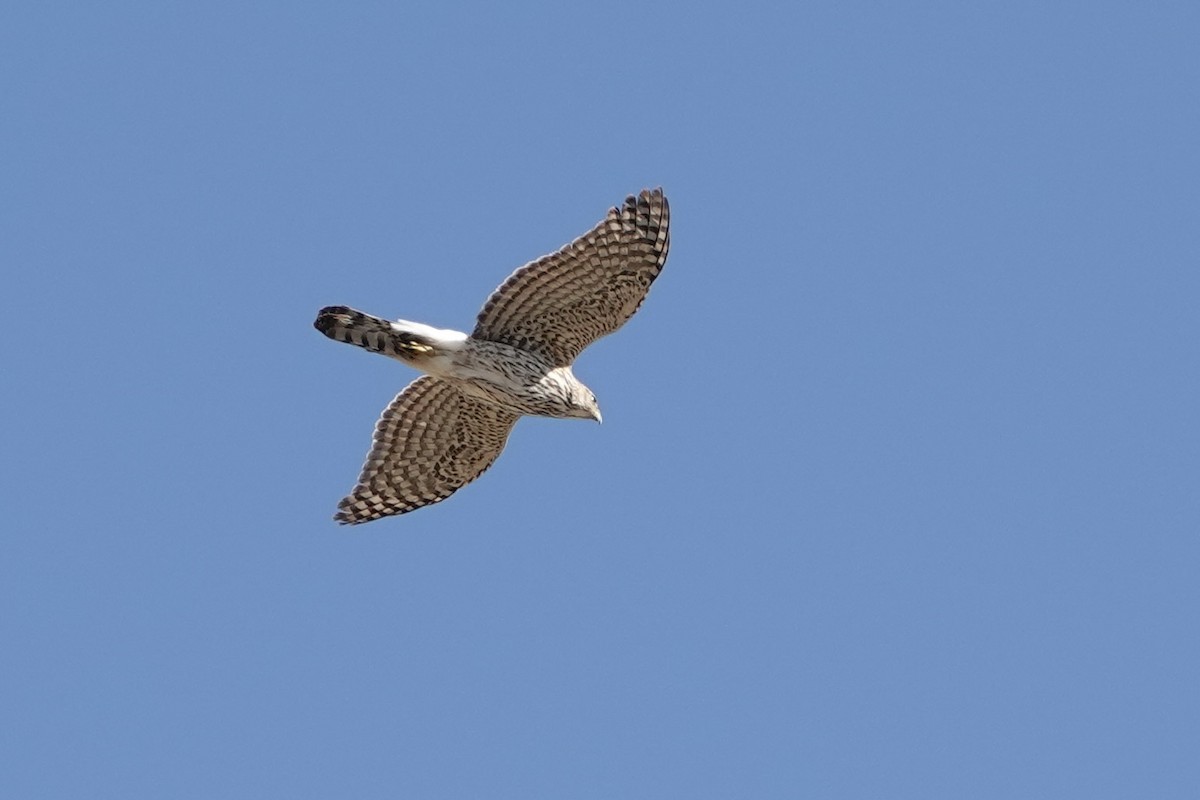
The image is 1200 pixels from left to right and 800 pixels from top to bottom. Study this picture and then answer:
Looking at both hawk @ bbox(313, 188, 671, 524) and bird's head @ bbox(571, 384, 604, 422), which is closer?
hawk @ bbox(313, 188, 671, 524)

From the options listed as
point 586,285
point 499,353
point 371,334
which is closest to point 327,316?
point 371,334

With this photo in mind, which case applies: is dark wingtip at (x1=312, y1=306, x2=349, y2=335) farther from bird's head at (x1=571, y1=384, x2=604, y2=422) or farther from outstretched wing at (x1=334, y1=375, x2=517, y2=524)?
bird's head at (x1=571, y1=384, x2=604, y2=422)

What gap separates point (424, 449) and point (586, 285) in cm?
298

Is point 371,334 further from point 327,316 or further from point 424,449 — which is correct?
point 424,449

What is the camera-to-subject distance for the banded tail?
20375 mm

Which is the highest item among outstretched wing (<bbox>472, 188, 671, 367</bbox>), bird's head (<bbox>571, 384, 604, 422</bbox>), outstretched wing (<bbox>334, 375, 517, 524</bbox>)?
outstretched wing (<bbox>472, 188, 671, 367</bbox>)

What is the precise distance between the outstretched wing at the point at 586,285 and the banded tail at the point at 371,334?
60cm

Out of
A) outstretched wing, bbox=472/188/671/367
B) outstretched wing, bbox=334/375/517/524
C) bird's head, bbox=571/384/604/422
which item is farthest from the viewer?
outstretched wing, bbox=334/375/517/524

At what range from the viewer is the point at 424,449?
22391 mm

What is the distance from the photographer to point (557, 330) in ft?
69.1

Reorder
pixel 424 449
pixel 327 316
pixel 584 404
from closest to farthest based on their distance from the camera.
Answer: pixel 327 316
pixel 584 404
pixel 424 449

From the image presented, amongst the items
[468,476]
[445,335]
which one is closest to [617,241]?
[445,335]

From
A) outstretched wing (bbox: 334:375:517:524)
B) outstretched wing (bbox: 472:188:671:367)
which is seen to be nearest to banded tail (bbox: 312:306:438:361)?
outstretched wing (bbox: 472:188:671:367)

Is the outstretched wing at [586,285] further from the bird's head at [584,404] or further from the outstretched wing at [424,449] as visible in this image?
the outstretched wing at [424,449]
